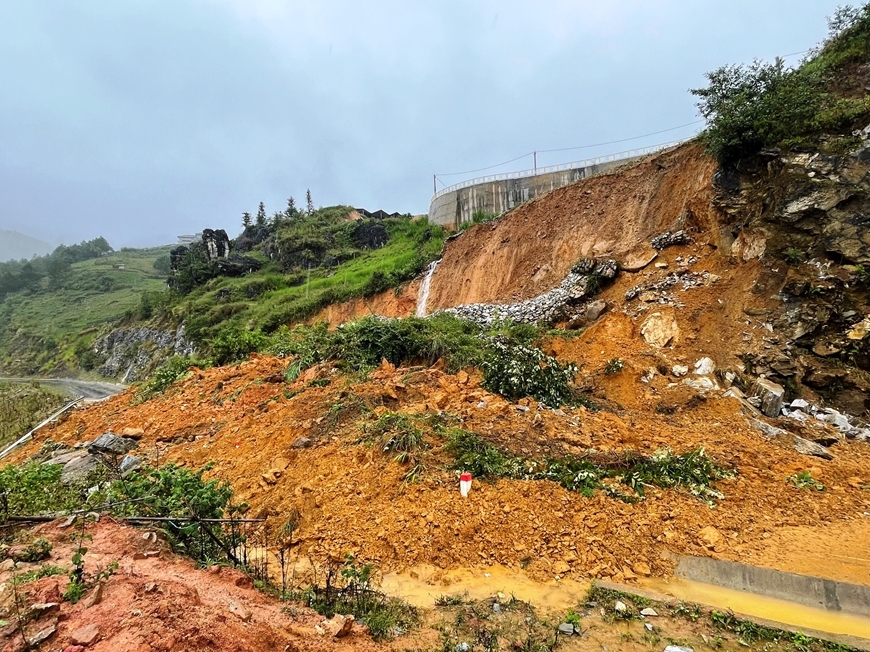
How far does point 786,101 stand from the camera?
32.8 ft

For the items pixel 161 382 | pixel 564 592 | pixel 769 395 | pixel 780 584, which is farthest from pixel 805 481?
pixel 161 382

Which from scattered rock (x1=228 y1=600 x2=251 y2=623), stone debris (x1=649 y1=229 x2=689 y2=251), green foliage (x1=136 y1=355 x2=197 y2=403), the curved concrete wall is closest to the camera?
scattered rock (x1=228 y1=600 x2=251 y2=623)

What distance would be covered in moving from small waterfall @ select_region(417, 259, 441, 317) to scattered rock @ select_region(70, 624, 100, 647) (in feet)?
64.5

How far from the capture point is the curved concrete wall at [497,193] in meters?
23.3

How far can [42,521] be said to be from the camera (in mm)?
3469

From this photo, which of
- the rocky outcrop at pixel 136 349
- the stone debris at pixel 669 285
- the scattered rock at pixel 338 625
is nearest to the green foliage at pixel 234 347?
the stone debris at pixel 669 285

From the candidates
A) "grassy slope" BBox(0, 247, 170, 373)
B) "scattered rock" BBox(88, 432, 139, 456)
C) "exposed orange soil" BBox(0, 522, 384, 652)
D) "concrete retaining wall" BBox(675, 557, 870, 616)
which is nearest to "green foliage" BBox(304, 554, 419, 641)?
"exposed orange soil" BBox(0, 522, 384, 652)

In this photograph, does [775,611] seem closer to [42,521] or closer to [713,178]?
[42,521]

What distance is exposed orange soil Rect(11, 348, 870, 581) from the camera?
473 cm

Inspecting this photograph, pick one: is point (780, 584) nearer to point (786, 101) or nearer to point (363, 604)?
point (363, 604)

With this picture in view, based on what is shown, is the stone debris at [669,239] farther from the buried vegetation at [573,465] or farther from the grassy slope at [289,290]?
the grassy slope at [289,290]

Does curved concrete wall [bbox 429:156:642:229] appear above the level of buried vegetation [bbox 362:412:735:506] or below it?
above

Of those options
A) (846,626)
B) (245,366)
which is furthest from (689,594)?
(245,366)

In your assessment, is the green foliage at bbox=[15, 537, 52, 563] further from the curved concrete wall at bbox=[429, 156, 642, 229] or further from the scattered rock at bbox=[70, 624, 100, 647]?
the curved concrete wall at bbox=[429, 156, 642, 229]
